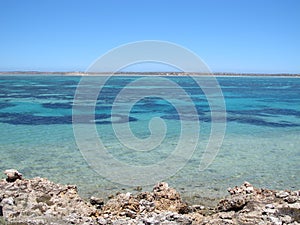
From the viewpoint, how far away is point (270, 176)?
51.1ft

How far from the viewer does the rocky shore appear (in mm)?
8555

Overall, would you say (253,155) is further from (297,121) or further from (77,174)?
(297,121)

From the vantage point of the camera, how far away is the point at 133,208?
9.70 metres

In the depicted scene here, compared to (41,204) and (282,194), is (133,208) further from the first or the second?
(282,194)

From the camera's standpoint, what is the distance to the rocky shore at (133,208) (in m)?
8.55

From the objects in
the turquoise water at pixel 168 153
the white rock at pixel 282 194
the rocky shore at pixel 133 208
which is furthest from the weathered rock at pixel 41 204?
the white rock at pixel 282 194

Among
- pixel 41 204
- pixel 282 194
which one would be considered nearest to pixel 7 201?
pixel 41 204

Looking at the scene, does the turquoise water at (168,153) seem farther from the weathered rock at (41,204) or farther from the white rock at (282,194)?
the white rock at (282,194)

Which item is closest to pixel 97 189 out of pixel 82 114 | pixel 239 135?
pixel 239 135

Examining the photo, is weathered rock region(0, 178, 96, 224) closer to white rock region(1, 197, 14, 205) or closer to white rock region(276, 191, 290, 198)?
white rock region(1, 197, 14, 205)

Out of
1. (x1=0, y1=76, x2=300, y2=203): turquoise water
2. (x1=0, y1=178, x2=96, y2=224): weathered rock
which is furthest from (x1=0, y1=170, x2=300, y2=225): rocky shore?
(x1=0, y1=76, x2=300, y2=203): turquoise water

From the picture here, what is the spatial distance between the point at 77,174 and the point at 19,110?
23777 millimetres

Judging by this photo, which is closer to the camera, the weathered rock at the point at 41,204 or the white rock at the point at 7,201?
the weathered rock at the point at 41,204

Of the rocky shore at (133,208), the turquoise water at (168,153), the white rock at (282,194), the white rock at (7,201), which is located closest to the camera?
the rocky shore at (133,208)
